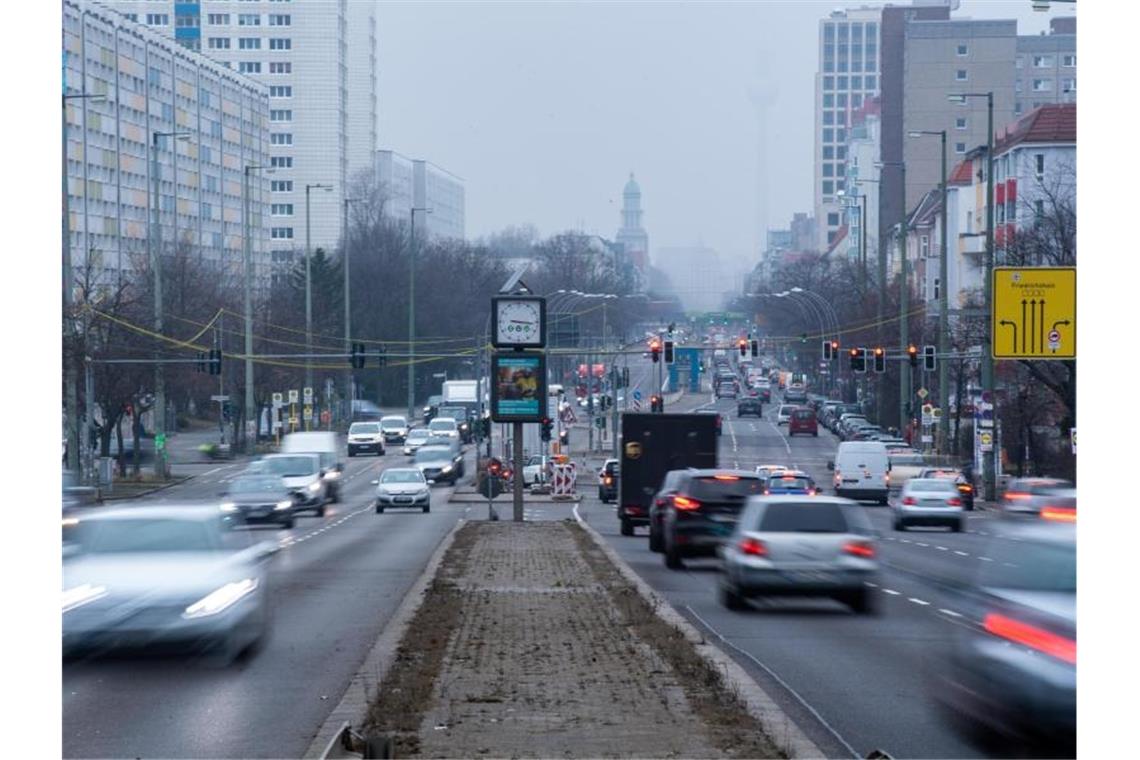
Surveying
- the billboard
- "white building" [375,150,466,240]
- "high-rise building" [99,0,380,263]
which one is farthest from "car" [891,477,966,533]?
"white building" [375,150,466,240]

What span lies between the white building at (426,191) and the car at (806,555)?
96.3 meters

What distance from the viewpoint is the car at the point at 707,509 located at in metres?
29.3

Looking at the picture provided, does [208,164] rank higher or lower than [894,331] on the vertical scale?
higher

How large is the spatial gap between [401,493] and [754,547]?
3323 centimetres

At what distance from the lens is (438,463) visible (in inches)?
2852

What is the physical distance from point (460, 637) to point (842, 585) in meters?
6.19

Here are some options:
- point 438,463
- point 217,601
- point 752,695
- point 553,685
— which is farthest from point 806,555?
point 438,463

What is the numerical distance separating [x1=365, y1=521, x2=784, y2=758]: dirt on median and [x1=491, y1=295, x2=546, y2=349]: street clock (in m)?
21.7

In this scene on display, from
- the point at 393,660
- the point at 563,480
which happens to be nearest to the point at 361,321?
the point at 563,480

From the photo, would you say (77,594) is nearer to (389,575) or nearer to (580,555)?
(389,575)

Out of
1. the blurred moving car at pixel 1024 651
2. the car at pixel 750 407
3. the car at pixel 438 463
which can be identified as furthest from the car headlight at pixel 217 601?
the car at pixel 750 407

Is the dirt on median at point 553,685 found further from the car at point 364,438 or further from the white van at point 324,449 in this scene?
the car at point 364,438

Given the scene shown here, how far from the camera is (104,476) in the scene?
55000 millimetres

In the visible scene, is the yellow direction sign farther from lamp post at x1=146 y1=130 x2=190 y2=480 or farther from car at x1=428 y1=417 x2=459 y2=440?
car at x1=428 y1=417 x2=459 y2=440
